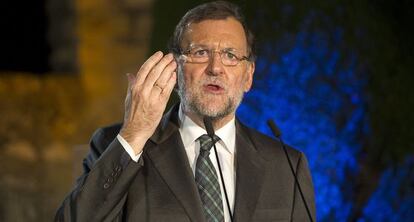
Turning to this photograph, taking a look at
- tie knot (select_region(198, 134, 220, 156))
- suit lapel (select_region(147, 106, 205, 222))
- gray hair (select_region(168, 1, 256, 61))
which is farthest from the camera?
gray hair (select_region(168, 1, 256, 61))

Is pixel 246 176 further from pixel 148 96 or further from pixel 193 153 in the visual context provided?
pixel 148 96

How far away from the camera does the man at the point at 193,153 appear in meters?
2.00

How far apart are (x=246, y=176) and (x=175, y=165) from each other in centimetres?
23

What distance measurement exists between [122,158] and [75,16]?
3.77 meters

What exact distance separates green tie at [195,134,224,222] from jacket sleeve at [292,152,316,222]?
26 cm

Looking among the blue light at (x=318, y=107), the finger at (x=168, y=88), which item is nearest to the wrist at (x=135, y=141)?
the finger at (x=168, y=88)

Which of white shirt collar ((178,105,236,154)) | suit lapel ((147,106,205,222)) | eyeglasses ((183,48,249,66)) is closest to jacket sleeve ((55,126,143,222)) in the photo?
suit lapel ((147,106,205,222))

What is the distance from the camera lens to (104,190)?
199cm

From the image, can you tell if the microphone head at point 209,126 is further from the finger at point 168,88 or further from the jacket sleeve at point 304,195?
the jacket sleeve at point 304,195

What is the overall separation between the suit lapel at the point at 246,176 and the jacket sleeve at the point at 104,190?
34cm

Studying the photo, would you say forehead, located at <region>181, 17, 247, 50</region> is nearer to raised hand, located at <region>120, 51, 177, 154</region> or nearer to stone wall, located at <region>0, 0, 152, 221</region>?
raised hand, located at <region>120, 51, 177, 154</region>

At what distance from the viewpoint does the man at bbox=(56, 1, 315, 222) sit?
6.57 ft

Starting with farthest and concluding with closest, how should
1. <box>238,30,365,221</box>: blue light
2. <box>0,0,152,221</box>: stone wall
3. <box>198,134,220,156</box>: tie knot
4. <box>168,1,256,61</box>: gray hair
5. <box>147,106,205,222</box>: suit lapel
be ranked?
<box>0,0,152,221</box>: stone wall, <box>238,30,365,221</box>: blue light, <box>168,1,256,61</box>: gray hair, <box>198,134,220,156</box>: tie knot, <box>147,106,205,222</box>: suit lapel

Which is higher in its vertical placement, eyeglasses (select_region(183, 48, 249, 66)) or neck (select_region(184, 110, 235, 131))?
eyeglasses (select_region(183, 48, 249, 66))
